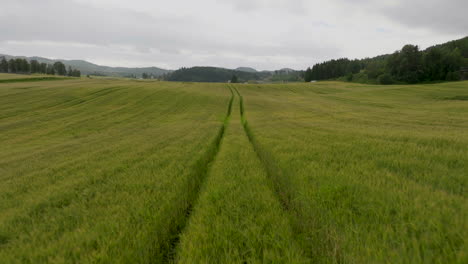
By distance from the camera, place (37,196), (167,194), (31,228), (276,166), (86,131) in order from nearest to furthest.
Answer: (31,228) < (167,194) < (37,196) < (276,166) < (86,131)

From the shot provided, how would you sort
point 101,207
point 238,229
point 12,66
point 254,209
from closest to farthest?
point 238,229 < point 254,209 < point 101,207 < point 12,66

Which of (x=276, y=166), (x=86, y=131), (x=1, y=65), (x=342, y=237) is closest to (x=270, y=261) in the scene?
(x=342, y=237)

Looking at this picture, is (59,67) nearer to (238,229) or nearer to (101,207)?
(101,207)

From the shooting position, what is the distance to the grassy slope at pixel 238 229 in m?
2.37

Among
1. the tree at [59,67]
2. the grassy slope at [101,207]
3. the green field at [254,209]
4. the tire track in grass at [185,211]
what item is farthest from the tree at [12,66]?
the tire track in grass at [185,211]

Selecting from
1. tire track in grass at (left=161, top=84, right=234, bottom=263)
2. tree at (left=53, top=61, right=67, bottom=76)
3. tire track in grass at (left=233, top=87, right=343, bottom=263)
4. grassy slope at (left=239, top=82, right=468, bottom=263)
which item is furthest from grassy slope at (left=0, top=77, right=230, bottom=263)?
tree at (left=53, top=61, right=67, bottom=76)

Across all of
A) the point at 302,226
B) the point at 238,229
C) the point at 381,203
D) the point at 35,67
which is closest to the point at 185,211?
the point at 238,229

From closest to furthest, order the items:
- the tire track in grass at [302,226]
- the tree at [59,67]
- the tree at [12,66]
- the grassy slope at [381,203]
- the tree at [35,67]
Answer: the grassy slope at [381,203] → the tire track in grass at [302,226] → the tree at [12,66] → the tree at [35,67] → the tree at [59,67]

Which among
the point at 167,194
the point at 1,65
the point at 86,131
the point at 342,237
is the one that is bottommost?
the point at 86,131

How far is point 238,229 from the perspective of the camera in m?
2.80

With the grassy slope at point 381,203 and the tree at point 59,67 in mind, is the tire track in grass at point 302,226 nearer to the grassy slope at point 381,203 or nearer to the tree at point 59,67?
the grassy slope at point 381,203

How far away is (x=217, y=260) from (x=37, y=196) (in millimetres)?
4840

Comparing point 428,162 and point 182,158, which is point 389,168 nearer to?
point 428,162

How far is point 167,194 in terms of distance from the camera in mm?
3988
